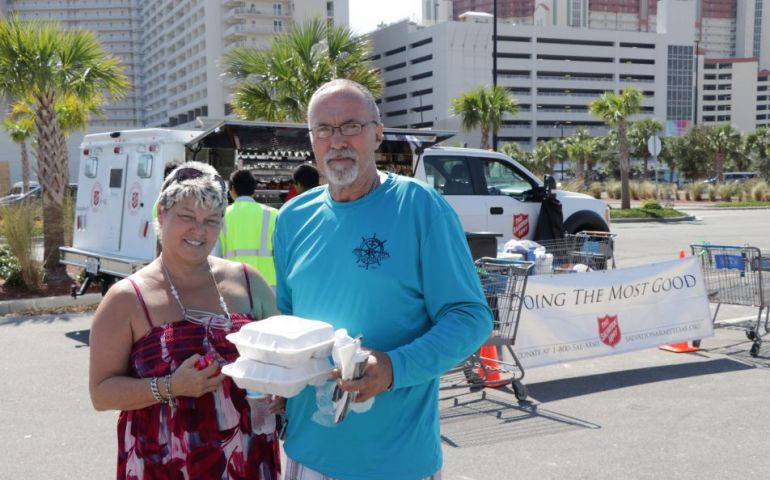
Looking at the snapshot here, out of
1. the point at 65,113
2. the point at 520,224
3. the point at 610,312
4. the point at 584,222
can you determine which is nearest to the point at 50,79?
the point at 520,224

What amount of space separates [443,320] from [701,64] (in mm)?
171523

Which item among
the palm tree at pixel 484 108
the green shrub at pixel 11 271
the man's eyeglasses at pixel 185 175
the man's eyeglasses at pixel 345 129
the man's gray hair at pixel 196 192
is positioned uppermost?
the palm tree at pixel 484 108

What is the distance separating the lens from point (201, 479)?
2355 mm

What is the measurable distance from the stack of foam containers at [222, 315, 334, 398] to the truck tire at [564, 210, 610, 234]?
1025 centimetres

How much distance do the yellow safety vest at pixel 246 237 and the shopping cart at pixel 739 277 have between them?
4296mm

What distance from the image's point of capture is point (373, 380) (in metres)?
1.93

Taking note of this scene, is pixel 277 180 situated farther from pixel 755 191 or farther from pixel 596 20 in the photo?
pixel 596 20

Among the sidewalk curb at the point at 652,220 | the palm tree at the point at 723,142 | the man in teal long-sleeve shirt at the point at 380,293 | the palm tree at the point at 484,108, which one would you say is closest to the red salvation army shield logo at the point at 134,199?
the man in teal long-sleeve shirt at the point at 380,293

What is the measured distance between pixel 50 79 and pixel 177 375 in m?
11.9

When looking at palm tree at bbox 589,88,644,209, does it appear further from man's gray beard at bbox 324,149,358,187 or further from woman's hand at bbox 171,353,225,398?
woman's hand at bbox 171,353,225,398

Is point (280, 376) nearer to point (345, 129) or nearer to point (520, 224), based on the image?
point (345, 129)

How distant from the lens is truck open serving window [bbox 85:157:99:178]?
393 inches

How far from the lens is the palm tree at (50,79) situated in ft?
40.9

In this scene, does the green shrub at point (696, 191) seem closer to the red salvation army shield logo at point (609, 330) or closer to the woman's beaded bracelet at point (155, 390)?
the red salvation army shield logo at point (609, 330)
